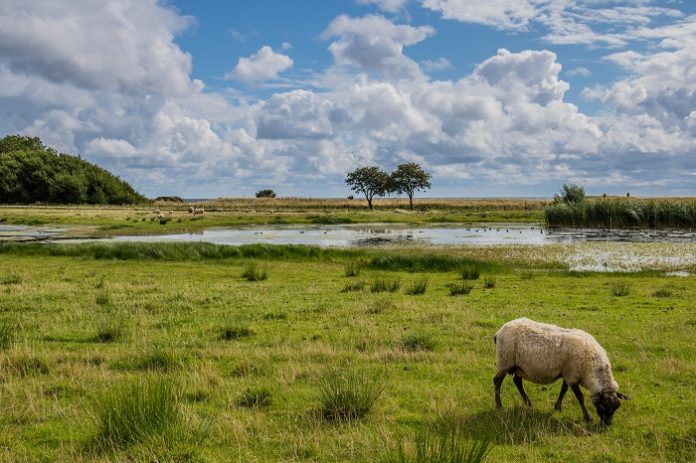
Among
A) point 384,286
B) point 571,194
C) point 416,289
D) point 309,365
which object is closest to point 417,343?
point 309,365

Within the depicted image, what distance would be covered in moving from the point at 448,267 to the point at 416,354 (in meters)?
19.1

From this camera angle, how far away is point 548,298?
19484 mm

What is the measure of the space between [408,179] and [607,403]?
12832 cm

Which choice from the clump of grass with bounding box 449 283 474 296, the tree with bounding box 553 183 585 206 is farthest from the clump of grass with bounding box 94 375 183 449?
the tree with bounding box 553 183 585 206

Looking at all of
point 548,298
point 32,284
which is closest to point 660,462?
point 548,298

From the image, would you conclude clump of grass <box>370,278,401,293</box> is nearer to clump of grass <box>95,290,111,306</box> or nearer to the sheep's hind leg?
clump of grass <box>95,290,111,306</box>

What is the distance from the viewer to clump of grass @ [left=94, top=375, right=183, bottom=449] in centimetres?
725

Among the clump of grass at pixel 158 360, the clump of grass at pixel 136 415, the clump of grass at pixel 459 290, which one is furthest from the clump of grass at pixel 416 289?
the clump of grass at pixel 136 415

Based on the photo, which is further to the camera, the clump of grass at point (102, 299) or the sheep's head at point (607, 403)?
the clump of grass at point (102, 299)

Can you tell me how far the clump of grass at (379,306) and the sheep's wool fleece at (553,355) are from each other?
833 centimetres

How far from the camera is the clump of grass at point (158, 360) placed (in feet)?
36.0

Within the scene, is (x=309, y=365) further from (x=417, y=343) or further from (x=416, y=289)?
(x=416, y=289)

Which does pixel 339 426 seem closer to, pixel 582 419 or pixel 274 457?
pixel 274 457

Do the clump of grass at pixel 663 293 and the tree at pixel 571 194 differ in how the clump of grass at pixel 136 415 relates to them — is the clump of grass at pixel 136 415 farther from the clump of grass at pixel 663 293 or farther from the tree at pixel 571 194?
the tree at pixel 571 194
